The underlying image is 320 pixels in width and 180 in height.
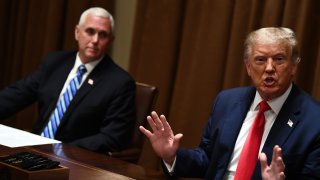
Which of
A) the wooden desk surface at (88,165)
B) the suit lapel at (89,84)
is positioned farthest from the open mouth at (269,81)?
the suit lapel at (89,84)

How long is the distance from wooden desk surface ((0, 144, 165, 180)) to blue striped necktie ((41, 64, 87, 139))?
2.25 feet

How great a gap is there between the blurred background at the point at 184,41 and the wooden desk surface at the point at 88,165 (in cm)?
147

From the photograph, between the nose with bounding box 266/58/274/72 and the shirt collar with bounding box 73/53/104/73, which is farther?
the shirt collar with bounding box 73/53/104/73

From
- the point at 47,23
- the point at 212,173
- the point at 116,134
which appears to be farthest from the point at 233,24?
the point at 47,23

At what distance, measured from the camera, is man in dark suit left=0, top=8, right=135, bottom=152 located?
10.6 ft

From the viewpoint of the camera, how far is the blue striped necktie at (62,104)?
3312 mm

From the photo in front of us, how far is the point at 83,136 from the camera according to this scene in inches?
131

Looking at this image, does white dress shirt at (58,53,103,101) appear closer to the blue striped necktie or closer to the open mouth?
the blue striped necktie

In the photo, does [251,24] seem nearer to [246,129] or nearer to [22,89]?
[246,129]

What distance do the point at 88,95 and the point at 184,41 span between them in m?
1.03

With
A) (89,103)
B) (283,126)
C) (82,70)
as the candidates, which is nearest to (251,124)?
(283,126)

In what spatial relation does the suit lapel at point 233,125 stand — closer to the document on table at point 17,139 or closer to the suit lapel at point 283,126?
the suit lapel at point 283,126

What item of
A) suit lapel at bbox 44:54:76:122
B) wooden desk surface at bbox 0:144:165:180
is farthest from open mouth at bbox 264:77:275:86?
suit lapel at bbox 44:54:76:122

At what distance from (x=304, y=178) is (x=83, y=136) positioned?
150 centimetres
